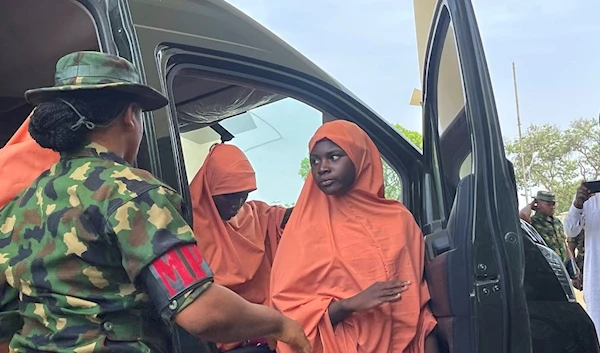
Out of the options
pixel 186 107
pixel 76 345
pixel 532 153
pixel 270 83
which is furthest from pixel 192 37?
pixel 532 153

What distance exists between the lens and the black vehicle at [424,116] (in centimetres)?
182

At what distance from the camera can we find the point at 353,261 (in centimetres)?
225

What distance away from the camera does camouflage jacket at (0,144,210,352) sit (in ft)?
4.08

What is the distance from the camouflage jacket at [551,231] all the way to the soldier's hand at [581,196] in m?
1.62

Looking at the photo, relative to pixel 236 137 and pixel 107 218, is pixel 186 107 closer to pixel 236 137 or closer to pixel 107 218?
pixel 236 137

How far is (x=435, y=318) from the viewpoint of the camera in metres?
2.18

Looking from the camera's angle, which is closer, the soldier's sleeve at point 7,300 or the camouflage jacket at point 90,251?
the camouflage jacket at point 90,251

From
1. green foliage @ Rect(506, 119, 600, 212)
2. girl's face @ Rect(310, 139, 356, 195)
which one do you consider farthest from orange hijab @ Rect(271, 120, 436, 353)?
green foliage @ Rect(506, 119, 600, 212)

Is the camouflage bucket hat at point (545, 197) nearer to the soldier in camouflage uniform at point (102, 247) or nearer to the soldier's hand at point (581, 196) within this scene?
the soldier's hand at point (581, 196)

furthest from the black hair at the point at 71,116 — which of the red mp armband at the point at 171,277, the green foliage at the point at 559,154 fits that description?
the green foliage at the point at 559,154

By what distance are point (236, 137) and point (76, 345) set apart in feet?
5.56

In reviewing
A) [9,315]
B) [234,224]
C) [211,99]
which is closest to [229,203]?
[234,224]

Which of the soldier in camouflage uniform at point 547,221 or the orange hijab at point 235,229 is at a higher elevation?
the orange hijab at point 235,229

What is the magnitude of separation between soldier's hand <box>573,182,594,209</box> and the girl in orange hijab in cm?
207
